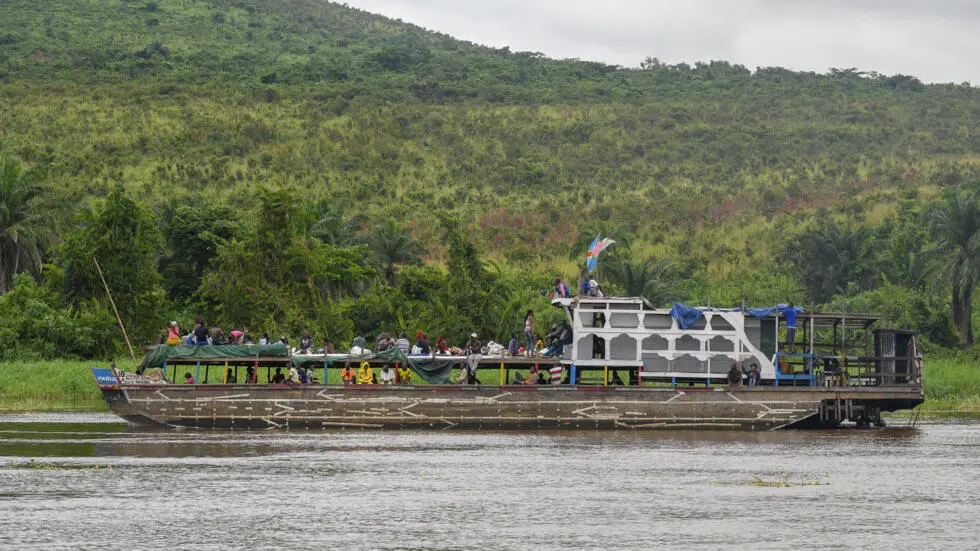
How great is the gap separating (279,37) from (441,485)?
140526 millimetres

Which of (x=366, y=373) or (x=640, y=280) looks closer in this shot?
(x=366, y=373)

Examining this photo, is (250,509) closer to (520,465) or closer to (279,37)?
(520,465)

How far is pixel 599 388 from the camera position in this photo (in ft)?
129

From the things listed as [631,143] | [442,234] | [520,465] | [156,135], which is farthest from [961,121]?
[520,465]

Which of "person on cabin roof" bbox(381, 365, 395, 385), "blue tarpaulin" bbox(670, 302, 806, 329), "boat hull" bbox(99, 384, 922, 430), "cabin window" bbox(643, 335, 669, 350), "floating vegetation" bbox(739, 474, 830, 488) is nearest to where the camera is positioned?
"floating vegetation" bbox(739, 474, 830, 488)

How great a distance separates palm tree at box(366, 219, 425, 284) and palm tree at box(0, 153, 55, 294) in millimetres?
16555

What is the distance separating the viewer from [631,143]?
122 m

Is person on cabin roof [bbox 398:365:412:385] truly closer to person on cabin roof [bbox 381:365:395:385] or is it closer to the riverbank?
person on cabin roof [bbox 381:365:395:385]

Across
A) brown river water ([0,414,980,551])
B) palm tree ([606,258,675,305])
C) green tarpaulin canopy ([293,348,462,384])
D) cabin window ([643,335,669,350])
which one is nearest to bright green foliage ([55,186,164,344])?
palm tree ([606,258,675,305])

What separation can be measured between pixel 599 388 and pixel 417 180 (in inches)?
2713

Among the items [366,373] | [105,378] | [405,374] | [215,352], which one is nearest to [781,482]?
[405,374]

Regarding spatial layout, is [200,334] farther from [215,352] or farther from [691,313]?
[691,313]

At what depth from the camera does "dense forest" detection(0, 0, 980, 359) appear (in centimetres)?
6247

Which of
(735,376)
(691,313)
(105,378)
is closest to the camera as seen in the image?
(735,376)
